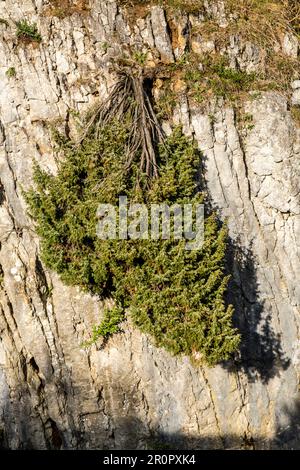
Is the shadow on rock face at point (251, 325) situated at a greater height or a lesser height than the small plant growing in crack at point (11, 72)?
lesser

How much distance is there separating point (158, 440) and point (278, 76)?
6.01 meters

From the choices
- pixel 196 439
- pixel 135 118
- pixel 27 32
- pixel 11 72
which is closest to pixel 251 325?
pixel 196 439

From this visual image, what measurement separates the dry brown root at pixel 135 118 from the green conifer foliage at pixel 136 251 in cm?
8

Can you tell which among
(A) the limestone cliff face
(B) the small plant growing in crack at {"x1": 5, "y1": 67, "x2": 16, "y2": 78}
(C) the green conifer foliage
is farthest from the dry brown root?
(B) the small plant growing in crack at {"x1": 5, "y1": 67, "x2": 16, "y2": 78}

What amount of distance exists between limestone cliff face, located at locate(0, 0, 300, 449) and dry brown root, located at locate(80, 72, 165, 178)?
37cm

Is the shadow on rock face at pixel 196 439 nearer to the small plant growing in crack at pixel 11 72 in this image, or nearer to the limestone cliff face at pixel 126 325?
the limestone cliff face at pixel 126 325

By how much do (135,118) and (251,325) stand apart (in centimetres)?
358

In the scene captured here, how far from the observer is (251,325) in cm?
811

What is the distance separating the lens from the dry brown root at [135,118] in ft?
25.3

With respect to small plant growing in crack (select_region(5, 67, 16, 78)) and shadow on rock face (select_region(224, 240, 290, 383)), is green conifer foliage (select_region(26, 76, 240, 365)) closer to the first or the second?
shadow on rock face (select_region(224, 240, 290, 383))

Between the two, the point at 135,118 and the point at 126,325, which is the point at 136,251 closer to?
the point at 126,325

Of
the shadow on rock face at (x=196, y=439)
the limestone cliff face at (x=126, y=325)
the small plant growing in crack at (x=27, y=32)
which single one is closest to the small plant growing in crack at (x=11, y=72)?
the limestone cliff face at (x=126, y=325)

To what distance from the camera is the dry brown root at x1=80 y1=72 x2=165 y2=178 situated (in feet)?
25.3
